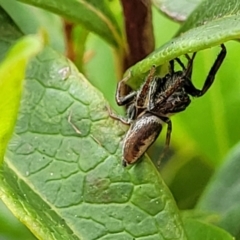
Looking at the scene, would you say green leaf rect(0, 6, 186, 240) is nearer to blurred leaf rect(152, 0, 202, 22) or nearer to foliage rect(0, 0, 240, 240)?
foliage rect(0, 0, 240, 240)

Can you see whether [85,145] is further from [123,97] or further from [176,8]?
[176,8]

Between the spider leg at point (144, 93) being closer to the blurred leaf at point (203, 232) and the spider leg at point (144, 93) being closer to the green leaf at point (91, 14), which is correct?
the green leaf at point (91, 14)

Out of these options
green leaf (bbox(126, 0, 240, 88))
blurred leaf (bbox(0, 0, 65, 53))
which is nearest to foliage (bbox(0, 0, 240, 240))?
green leaf (bbox(126, 0, 240, 88))

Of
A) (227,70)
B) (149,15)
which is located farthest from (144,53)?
(227,70)

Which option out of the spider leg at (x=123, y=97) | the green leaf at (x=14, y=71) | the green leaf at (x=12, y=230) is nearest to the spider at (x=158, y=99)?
the spider leg at (x=123, y=97)

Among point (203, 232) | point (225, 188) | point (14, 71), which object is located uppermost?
point (14, 71)

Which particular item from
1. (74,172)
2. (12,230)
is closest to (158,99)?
(74,172)
